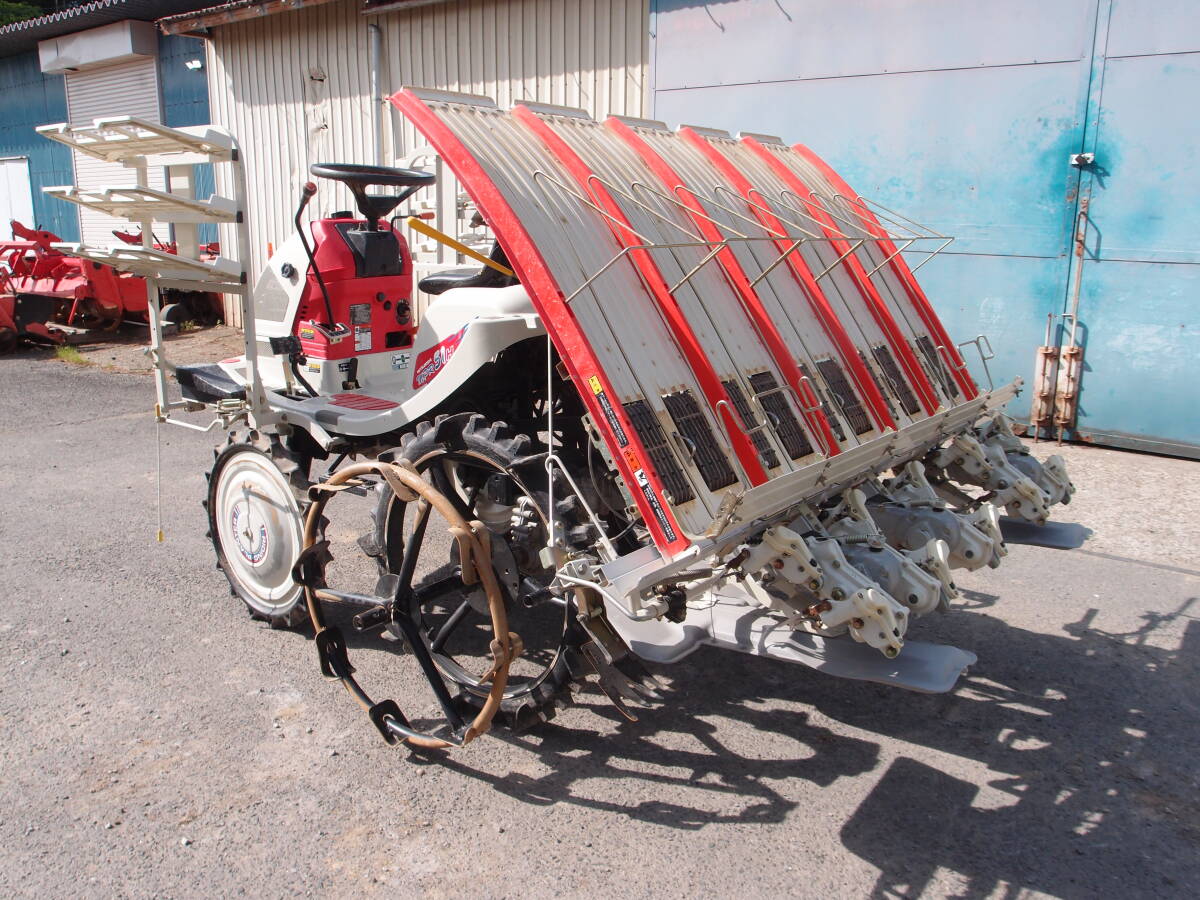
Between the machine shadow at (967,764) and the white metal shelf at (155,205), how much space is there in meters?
2.52

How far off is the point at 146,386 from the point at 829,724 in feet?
31.7

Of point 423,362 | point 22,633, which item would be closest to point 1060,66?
point 423,362

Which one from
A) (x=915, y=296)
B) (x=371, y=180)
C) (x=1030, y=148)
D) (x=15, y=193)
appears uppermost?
(x=1030, y=148)

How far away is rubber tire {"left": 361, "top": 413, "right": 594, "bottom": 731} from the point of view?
3.57 m

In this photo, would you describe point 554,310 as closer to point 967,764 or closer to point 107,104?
point 967,764

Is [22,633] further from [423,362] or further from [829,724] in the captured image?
[829,724]

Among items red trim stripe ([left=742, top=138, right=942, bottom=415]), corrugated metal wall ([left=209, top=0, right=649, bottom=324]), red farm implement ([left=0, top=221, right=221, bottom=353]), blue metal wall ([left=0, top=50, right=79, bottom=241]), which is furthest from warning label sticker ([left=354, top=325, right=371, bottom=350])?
blue metal wall ([left=0, top=50, right=79, bottom=241])

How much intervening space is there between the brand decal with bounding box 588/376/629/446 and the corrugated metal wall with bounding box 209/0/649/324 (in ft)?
23.9

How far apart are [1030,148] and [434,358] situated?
552 centimetres

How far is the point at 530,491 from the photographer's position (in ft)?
11.6

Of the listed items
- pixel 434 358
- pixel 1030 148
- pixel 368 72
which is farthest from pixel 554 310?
pixel 368 72

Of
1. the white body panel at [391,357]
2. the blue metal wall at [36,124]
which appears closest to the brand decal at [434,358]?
the white body panel at [391,357]

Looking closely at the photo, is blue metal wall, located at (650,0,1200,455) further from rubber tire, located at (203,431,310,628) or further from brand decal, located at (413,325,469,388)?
rubber tire, located at (203,431,310,628)

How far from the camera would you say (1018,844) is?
324cm
